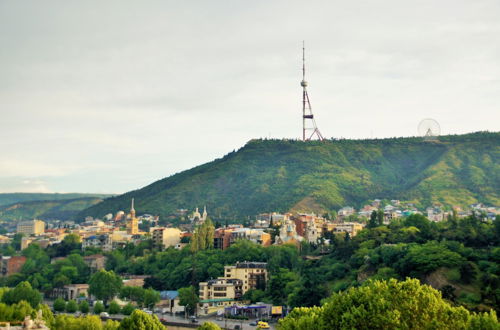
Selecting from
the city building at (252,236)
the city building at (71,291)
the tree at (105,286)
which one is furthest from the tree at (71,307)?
the city building at (252,236)

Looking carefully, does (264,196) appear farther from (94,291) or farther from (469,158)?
(94,291)

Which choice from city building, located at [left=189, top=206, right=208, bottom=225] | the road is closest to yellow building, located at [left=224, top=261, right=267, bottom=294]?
the road

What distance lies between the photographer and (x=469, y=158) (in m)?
195

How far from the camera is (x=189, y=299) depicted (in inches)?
3590

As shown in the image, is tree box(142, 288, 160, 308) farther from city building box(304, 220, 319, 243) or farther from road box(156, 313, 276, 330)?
city building box(304, 220, 319, 243)

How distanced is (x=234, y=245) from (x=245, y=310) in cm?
2450

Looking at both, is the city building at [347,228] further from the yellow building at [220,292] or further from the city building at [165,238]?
the city building at [165,238]

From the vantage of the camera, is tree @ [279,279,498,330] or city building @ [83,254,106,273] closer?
tree @ [279,279,498,330]

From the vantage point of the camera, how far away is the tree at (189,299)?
90.6 metres

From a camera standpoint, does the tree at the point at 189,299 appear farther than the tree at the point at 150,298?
No

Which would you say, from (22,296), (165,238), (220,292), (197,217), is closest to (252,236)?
(165,238)

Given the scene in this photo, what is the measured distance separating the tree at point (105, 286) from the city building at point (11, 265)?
38477 millimetres

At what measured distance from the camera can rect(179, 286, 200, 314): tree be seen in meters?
90.6

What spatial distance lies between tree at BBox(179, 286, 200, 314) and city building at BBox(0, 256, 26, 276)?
2097 inches
